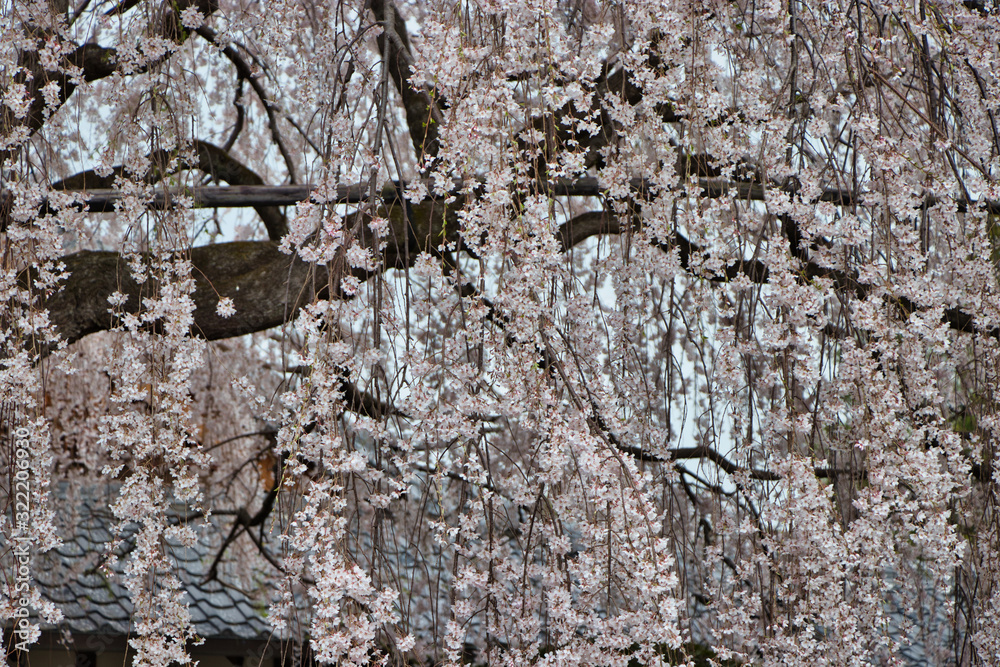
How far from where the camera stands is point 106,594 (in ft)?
15.8

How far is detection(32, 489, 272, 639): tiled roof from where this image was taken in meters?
4.56

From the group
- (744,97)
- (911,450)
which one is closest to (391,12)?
(744,97)

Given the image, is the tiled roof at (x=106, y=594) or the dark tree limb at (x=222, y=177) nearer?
the dark tree limb at (x=222, y=177)

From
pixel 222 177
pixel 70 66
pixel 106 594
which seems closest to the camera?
pixel 70 66

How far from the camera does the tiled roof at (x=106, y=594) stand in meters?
4.56

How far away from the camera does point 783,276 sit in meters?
2.15

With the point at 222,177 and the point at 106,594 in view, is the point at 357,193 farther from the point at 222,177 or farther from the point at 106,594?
the point at 106,594

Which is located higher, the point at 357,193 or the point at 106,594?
the point at 357,193

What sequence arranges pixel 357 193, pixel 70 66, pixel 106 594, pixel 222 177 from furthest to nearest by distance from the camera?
pixel 106 594 → pixel 222 177 → pixel 70 66 → pixel 357 193

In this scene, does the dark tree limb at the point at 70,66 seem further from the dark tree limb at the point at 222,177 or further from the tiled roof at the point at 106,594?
the tiled roof at the point at 106,594

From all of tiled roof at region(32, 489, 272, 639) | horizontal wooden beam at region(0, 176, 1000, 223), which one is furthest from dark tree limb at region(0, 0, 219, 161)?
tiled roof at region(32, 489, 272, 639)

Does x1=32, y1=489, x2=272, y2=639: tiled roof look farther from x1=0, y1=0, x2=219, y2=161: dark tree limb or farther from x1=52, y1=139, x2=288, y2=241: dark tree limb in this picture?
x1=0, y1=0, x2=219, y2=161: dark tree limb

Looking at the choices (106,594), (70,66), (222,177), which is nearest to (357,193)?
(70,66)

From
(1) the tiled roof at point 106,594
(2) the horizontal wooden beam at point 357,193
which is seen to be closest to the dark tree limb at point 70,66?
(2) the horizontal wooden beam at point 357,193
